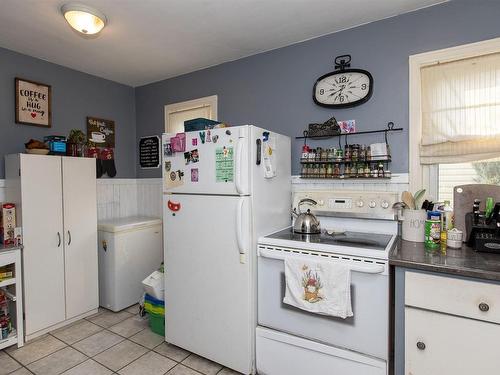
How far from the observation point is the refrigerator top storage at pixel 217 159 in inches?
72.8

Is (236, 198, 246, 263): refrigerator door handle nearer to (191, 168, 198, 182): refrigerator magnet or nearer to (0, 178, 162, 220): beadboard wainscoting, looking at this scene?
(191, 168, 198, 182): refrigerator magnet

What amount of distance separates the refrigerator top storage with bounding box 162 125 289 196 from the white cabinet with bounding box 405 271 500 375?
42.9 inches

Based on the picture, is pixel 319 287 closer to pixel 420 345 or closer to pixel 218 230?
pixel 420 345

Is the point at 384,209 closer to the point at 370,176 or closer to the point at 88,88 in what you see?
the point at 370,176

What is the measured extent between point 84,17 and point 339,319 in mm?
2533

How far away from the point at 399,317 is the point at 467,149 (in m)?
1.19

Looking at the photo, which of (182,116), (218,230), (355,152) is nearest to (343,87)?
(355,152)

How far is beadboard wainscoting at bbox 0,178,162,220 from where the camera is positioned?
327 centimetres

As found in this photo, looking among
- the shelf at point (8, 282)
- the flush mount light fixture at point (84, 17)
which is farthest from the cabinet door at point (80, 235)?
the flush mount light fixture at point (84, 17)

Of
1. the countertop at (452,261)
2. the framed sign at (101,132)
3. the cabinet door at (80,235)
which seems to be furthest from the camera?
the framed sign at (101,132)

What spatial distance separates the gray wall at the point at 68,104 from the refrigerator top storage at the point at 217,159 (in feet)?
5.06

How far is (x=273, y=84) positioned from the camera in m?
2.64

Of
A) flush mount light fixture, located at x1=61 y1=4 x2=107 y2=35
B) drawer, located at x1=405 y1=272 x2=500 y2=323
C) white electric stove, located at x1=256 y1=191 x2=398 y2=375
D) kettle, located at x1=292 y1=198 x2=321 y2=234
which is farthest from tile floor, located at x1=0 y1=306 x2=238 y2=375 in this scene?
flush mount light fixture, located at x1=61 y1=4 x2=107 y2=35

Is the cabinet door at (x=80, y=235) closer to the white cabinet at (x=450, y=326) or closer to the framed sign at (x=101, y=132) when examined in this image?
the framed sign at (x=101, y=132)
